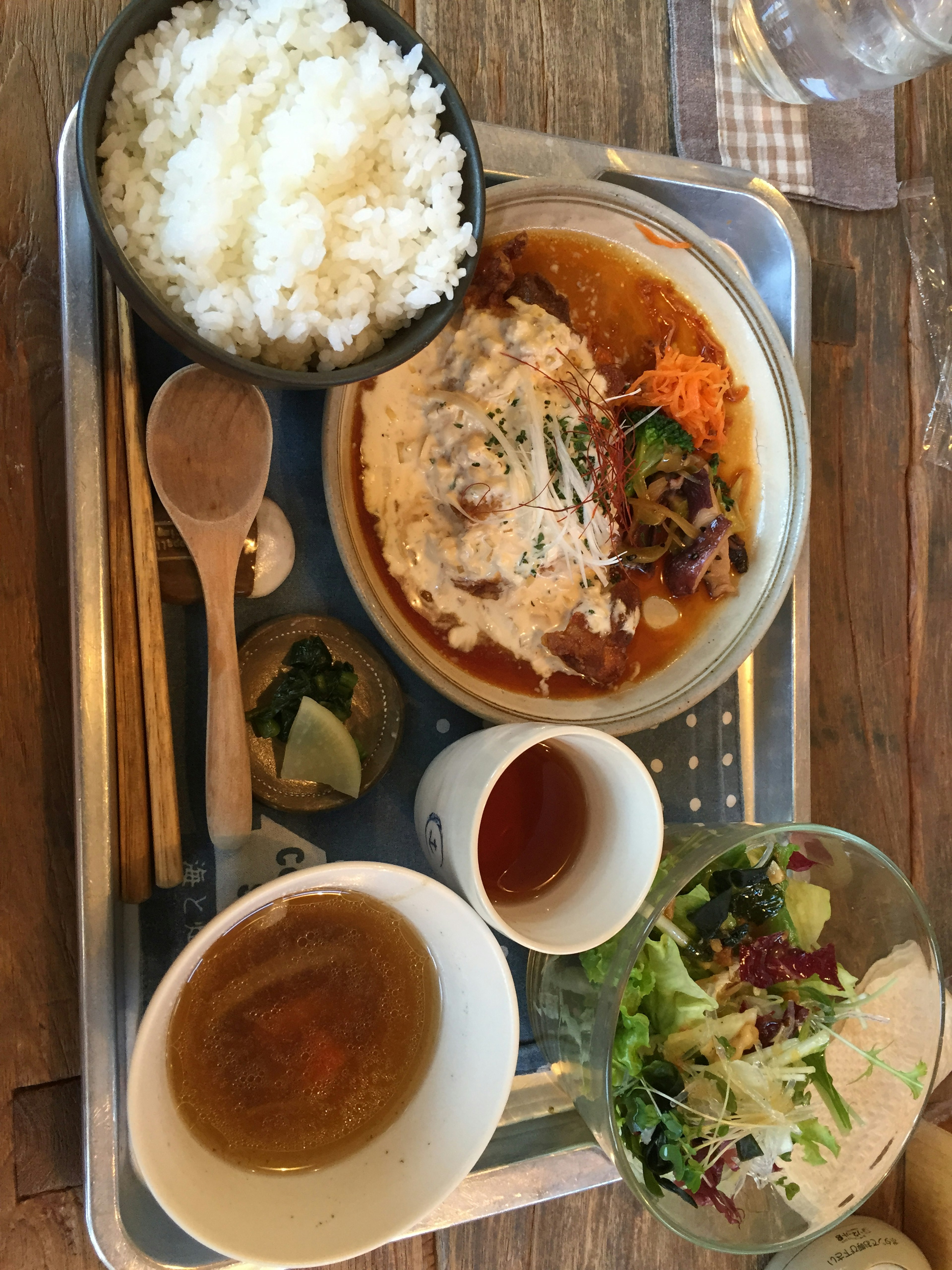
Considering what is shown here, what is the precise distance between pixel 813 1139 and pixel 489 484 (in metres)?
1.27

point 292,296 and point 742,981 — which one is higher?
point 292,296

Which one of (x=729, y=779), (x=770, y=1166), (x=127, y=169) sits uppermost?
(x=127, y=169)

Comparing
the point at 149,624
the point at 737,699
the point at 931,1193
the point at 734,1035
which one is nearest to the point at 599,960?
the point at 734,1035

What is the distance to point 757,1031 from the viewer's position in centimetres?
143

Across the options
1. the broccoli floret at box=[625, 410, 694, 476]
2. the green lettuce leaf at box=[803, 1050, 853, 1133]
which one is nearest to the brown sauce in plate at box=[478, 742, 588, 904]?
the green lettuce leaf at box=[803, 1050, 853, 1133]

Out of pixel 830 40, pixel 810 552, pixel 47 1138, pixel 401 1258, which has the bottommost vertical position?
pixel 401 1258

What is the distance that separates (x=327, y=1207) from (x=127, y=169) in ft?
4.82

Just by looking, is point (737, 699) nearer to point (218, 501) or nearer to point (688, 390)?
point (688, 390)

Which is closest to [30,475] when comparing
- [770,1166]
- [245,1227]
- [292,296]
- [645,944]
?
[292,296]

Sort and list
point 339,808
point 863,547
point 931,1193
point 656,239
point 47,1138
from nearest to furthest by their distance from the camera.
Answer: point 47,1138 < point 339,808 < point 656,239 < point 931,1193 < point 863,547

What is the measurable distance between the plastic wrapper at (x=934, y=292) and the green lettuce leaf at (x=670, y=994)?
1437mm

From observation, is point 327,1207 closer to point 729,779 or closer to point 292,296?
point 729,779

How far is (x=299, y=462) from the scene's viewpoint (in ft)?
5.16

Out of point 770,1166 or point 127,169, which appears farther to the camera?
point 770,1166
